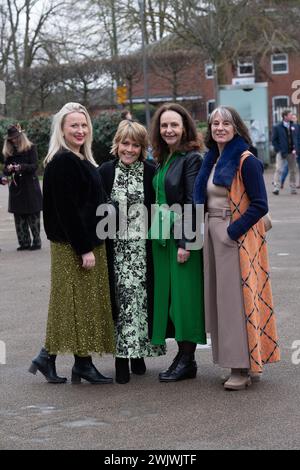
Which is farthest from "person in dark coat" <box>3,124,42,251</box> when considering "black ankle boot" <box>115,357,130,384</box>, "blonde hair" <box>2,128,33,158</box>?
"black ankle boot" <box>115,357,130,384</box>

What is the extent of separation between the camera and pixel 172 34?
149 feet

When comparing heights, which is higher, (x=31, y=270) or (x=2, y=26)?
(x=2, y=26)

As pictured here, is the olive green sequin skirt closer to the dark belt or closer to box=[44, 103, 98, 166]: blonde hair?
box=[44, 103, 98, 166]: blonde hair

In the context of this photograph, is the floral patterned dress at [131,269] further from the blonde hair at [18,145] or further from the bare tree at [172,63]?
the bare tree at [172,63]

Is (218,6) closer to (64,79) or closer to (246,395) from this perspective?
(64,79)

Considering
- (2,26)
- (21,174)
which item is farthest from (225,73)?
(21,174)

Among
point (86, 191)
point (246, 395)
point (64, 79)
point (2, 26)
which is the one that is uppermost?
point (2, 26)

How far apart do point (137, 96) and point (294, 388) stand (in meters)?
57.1

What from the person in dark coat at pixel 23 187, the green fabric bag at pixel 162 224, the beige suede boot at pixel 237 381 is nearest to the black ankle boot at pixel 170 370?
the beige suede boot at pixel 237 381

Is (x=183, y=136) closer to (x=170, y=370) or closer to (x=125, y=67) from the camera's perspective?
(x=170, y=370)

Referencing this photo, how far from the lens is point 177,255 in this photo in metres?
6.91

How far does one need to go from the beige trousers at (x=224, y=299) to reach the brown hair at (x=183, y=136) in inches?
19.1

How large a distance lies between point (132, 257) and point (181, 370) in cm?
85

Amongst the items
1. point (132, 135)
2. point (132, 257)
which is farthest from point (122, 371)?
point (132, 135)
